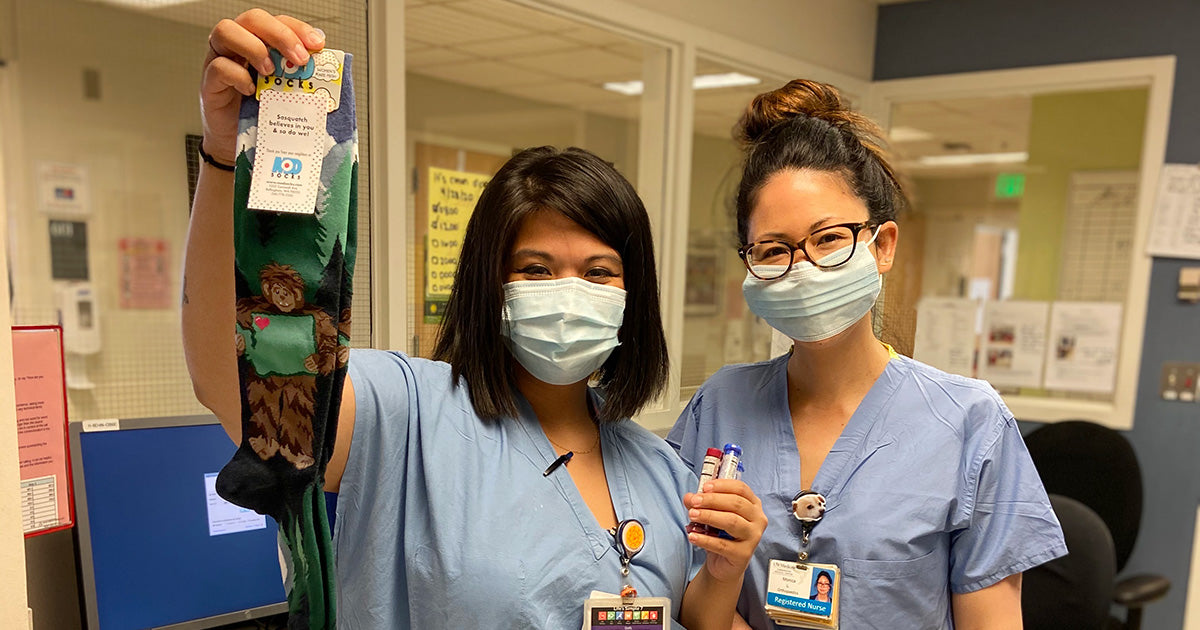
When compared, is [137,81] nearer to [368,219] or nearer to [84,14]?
[84,14]

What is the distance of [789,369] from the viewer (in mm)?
1366

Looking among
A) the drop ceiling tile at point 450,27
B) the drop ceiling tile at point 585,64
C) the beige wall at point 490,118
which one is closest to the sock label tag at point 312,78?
the drop ceiling tile at point 450,27

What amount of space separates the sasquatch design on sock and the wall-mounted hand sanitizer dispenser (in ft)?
11.7

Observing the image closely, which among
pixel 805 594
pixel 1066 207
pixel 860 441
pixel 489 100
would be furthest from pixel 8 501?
pixel 489 100

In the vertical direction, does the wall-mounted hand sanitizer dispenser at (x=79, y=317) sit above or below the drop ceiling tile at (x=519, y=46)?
below

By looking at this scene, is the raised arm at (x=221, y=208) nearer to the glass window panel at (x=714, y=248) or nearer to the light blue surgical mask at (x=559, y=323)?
the light blue surgical mask at (x=559, y=323)

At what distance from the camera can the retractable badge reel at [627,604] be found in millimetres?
996

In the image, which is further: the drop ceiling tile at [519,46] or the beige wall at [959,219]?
the beige wall at [959,219]

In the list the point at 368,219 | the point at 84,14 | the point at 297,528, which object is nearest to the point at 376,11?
the point at 368,219

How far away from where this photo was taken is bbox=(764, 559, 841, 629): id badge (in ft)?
3.75

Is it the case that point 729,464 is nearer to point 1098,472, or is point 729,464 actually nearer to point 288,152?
point 288,152

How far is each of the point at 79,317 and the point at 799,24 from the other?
3.65 metres

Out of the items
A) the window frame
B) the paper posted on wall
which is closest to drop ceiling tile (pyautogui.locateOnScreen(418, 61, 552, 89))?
the window frame

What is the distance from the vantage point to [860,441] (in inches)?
48.6
